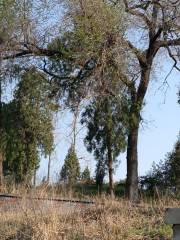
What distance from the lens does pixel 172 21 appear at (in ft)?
70.4

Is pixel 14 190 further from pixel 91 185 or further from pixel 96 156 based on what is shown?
pixel 96 156

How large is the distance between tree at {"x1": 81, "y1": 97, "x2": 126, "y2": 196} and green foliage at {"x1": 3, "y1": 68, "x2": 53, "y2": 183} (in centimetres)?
200

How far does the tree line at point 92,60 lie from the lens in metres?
18.7

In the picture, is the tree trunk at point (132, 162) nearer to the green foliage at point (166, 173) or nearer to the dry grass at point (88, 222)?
the green foliage at point (166, 173)

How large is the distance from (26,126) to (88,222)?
1938cm

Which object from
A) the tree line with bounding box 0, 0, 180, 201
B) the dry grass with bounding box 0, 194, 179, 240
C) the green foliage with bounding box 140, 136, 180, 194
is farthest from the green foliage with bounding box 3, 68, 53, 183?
the dry grass with bounding box 0, 194, 179, 240

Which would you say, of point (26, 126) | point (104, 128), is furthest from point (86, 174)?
point (26, 126)

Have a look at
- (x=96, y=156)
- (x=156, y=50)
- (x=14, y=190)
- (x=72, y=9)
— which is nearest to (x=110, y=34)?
(x=72, y=9)

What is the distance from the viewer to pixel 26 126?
2931cm

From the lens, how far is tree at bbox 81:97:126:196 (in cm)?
2392

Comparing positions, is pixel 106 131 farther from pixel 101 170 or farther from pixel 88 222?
pixel 88 222

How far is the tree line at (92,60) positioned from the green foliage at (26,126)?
Answer: 0.23 ft

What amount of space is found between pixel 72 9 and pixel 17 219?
9463 millimetres

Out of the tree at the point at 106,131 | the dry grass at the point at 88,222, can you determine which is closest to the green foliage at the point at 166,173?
the tree at the point at 106,131
